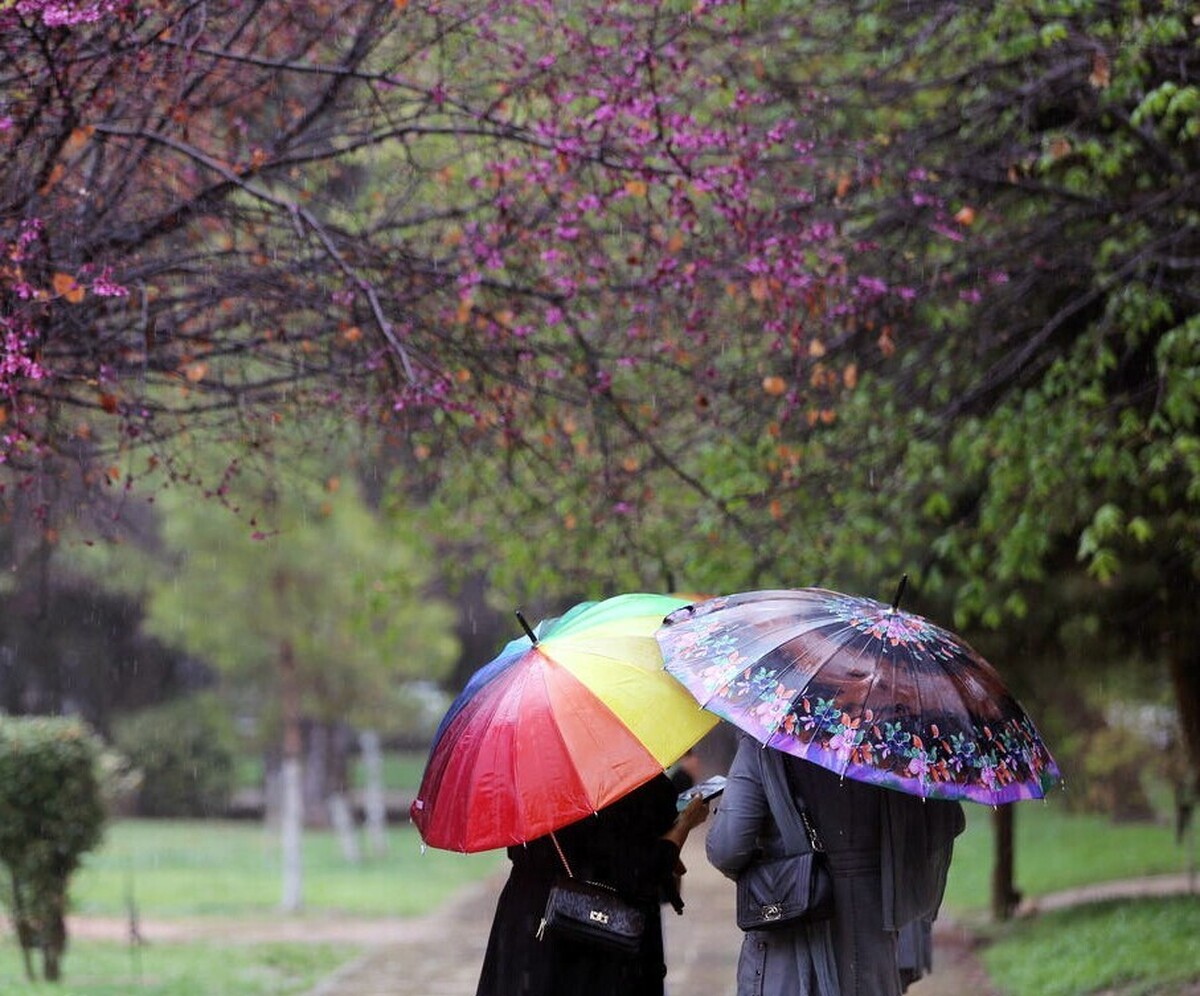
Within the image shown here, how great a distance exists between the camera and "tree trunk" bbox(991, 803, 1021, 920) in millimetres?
16391

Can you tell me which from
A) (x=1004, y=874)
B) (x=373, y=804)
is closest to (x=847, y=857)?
(x=1004, y=874)

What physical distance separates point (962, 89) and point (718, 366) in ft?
7.90

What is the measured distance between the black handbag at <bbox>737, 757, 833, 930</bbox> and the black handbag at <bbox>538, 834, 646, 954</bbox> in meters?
0.40

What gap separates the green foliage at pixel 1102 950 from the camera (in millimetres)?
11500

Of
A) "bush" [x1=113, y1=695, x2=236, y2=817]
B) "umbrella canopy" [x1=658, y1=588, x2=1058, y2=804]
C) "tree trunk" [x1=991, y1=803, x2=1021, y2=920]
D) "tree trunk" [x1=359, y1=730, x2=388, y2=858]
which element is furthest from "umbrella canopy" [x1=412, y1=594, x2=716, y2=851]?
"bush" [x1=113, y1=695, x2=236, y2=817]

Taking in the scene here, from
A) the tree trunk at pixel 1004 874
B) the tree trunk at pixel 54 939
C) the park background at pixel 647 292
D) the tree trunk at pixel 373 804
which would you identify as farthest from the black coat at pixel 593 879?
the tree trunk at pixel 373 804

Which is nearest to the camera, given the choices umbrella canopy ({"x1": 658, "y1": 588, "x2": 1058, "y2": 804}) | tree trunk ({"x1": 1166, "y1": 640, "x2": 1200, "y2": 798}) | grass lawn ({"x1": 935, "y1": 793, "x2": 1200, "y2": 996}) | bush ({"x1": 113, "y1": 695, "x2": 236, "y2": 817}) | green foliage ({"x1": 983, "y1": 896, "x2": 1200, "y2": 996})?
umbrella canopy ({"x1": 658, "y1": 588, "x2": 1058, "y2": 804})

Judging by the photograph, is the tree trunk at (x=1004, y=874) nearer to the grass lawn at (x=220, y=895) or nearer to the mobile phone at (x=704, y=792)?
the grass lawn at (x=220, y=895)

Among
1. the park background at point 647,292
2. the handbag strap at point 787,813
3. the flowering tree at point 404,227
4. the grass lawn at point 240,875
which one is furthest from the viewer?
the grass lawn at point 240,875

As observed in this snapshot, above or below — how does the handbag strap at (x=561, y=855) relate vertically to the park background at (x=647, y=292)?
below

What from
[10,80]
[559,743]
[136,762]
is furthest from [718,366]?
[136,762]

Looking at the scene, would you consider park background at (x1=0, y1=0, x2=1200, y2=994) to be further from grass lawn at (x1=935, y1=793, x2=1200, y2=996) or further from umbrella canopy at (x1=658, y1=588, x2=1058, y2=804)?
umbrella canopy at (x1=658, y1=588, x2=1058, y2=804)

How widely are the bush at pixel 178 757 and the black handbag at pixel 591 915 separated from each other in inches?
1142

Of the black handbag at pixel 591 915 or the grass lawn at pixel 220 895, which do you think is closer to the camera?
the black handbag at pixel 591 915
